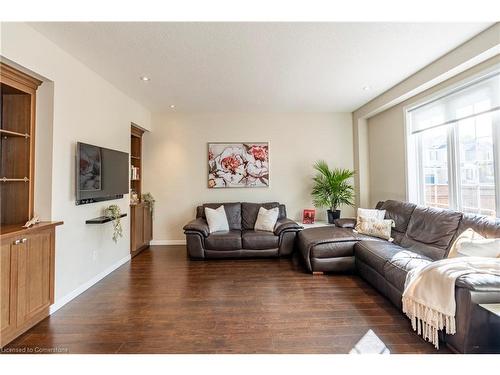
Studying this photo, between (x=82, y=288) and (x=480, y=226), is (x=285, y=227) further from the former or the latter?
(x=82, y=288)

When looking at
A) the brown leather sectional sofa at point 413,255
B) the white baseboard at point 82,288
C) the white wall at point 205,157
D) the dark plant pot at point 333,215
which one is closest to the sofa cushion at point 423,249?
the brown leather sectional sofa at point 413,255

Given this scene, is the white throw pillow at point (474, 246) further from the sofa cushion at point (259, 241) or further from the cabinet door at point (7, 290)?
the cabinet door at point (7, 290)

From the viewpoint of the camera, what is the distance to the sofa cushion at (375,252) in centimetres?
263

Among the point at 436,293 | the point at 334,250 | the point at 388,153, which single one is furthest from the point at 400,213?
the point at 436,293

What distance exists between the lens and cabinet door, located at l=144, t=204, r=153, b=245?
4617 mm

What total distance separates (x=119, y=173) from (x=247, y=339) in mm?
2844

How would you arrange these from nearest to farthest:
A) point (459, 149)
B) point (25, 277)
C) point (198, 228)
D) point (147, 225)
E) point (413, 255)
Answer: point (25, 277), point (413, 255), point (459, 149), point (198, 228), point (147, 225)

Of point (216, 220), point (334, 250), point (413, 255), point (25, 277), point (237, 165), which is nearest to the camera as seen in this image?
point (25, 277)

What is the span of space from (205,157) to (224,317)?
3.28 meters

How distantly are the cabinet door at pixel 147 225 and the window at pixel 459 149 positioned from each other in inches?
178

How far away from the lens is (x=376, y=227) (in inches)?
138
